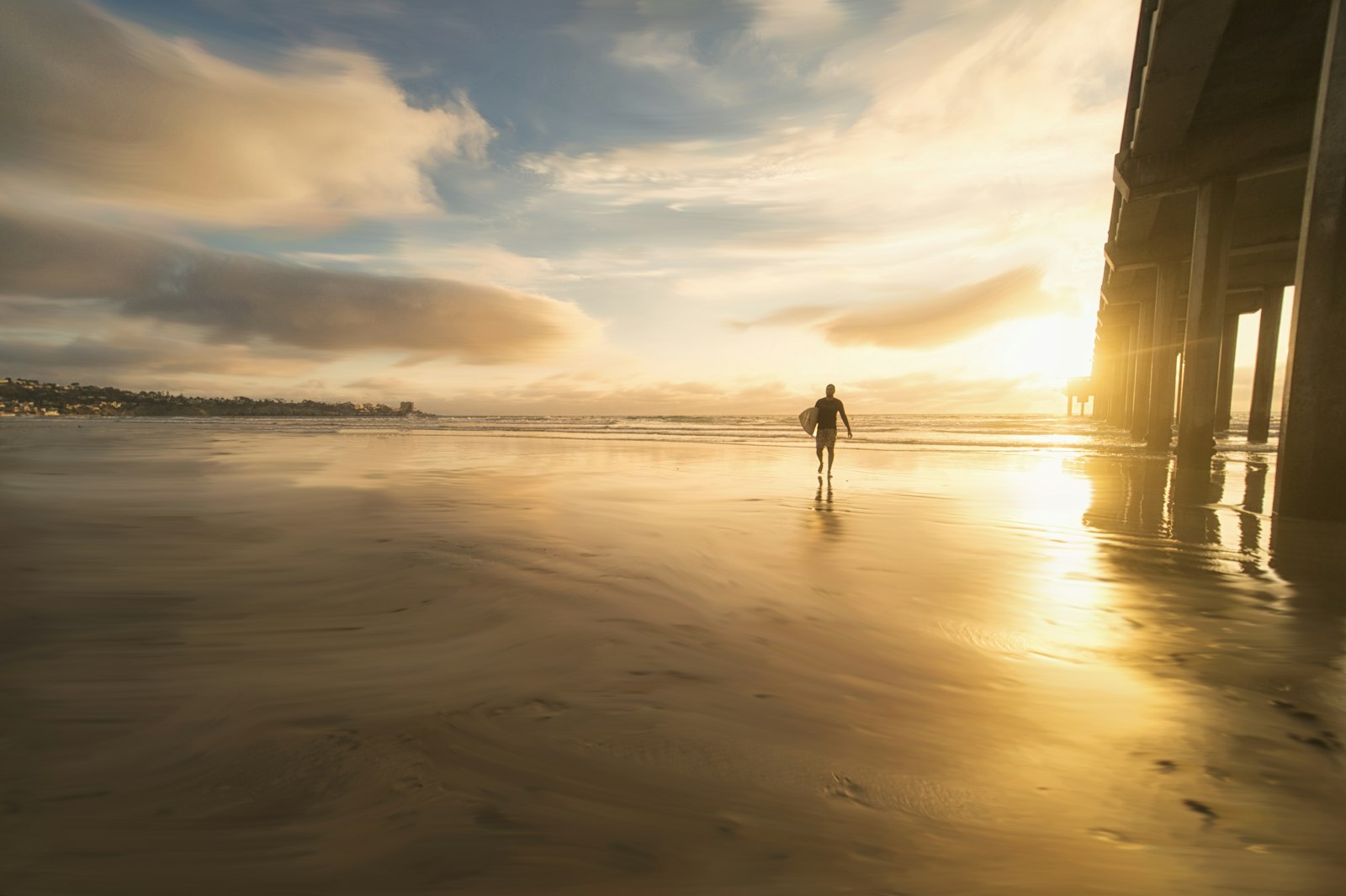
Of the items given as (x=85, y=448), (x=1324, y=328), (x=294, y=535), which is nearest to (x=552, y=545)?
(x=294, y=535)

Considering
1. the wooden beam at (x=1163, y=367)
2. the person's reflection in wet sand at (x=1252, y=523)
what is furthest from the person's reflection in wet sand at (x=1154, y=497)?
the wooden beam at (x=1163, y=367)

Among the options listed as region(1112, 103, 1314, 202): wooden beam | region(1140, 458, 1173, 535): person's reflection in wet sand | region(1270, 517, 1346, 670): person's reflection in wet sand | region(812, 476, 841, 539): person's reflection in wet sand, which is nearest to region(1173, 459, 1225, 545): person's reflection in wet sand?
A: region(1140, 458, 1173, 535): person's reflection in wet sand

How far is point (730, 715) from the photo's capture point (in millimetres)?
2701

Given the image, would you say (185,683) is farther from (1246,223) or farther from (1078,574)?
(1246,223)

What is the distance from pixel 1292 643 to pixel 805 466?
40.0ft

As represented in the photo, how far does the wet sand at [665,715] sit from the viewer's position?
1.83 metres

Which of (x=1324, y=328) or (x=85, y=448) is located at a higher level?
(x=1324, y=328)

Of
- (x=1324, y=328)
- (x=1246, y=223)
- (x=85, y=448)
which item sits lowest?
(x=85, y=448)

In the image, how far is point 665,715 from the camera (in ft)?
8.86

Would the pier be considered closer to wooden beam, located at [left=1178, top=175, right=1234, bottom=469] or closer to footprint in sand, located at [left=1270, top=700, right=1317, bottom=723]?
wooden beam, located at [left=1178, top=175, right=1234, bottom=469]

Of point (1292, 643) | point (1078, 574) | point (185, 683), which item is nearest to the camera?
point (185, 683)

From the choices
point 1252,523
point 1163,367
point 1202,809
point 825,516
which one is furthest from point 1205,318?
point 1202,809

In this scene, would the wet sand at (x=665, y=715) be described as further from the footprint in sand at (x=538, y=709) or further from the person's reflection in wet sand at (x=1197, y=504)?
the person's reflection in wet sand at (x=1197, y=504)

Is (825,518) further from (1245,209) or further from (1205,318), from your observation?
(1245,209)
